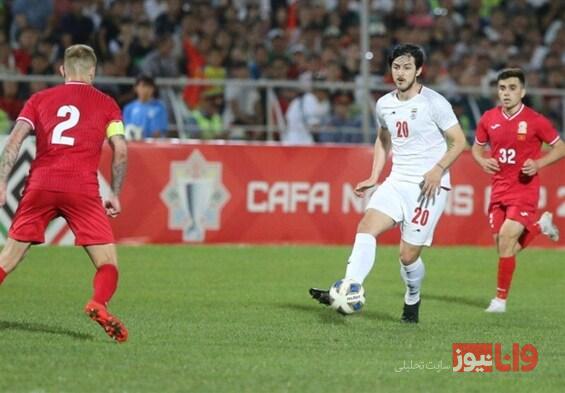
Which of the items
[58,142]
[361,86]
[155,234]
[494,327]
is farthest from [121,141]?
[361,86]

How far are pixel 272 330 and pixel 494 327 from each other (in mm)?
1944

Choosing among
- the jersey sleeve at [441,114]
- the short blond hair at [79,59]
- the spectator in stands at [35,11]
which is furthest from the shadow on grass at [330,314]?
the spectator in stands at [35,11]

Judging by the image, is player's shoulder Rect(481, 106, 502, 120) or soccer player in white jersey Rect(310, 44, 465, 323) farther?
player's shoulder Rect(481, 106, 502, 120)

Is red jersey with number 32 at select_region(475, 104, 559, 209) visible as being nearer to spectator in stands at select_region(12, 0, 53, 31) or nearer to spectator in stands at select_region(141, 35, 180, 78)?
spectator in stands at select_region(141, 35, 180, 78)

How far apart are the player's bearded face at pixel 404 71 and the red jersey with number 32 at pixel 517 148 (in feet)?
7.37

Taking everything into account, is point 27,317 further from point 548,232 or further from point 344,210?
point 344,210

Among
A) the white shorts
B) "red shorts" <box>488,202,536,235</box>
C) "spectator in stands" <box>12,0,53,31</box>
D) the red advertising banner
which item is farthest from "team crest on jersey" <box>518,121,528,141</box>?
"spectator in stands" <box>12,0,53,31</box>

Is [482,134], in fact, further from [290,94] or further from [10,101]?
[10,101]

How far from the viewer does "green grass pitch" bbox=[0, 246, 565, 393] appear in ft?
26.3

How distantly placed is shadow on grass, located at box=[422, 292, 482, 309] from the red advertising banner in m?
5.14

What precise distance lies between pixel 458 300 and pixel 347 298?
11.5 ft

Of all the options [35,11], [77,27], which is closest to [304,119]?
[77,27]

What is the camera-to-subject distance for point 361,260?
1029 cm

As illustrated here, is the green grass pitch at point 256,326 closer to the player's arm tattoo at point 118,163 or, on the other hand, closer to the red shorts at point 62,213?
the red shorts at point 62,213
